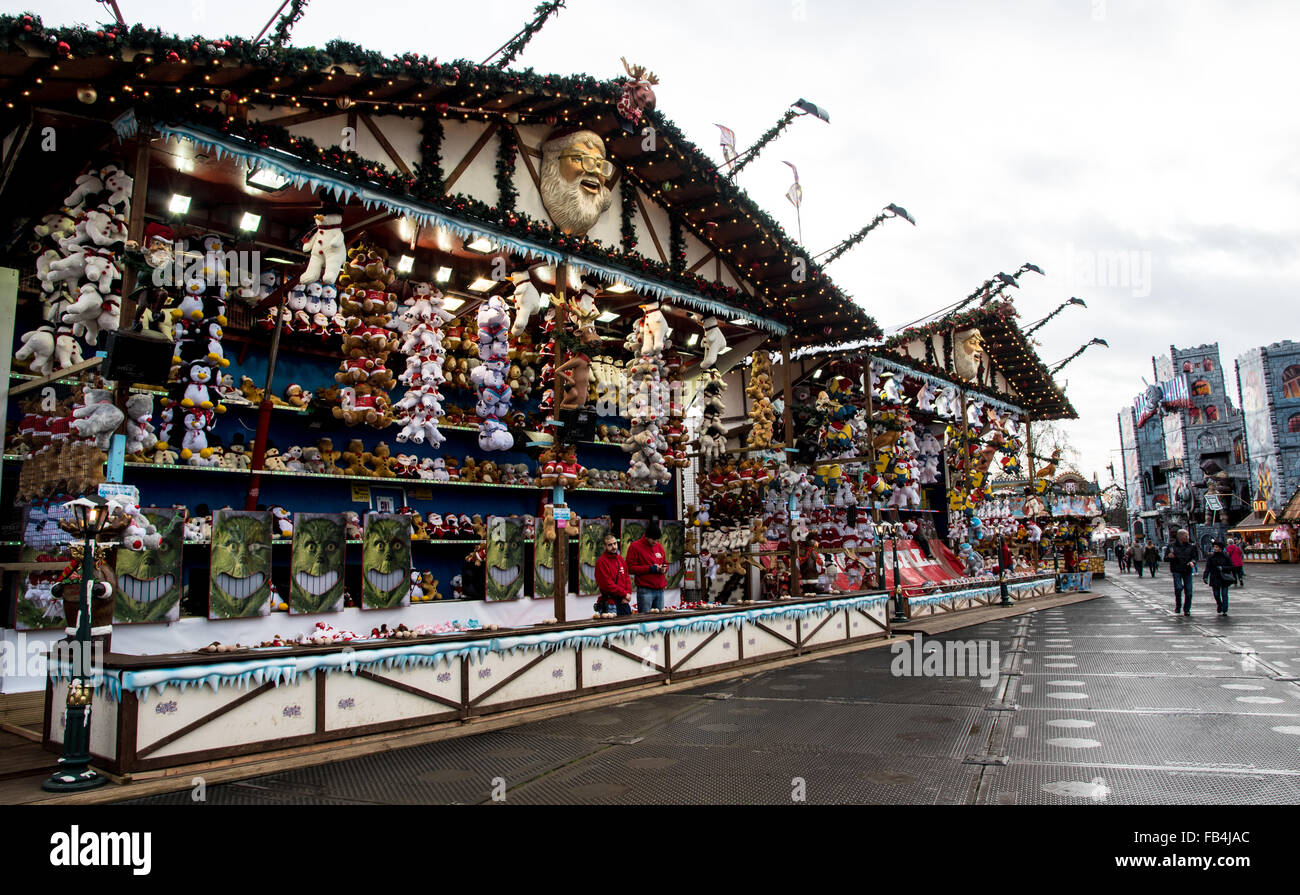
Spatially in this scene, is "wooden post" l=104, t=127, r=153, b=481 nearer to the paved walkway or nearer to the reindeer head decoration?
the paved walkway

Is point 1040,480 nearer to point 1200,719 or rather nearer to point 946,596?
point 946,596

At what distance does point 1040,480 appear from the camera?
990 inches

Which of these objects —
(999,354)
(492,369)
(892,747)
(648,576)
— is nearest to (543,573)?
(648,576)

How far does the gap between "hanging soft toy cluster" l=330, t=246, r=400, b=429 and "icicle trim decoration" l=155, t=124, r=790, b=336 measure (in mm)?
1027

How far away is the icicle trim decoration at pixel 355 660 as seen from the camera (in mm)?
5727

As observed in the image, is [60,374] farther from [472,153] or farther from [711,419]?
[711,419]

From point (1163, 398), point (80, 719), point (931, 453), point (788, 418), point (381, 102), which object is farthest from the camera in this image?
point (1163, 398)

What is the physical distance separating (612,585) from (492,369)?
348 cm

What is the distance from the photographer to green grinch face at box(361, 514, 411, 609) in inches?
454

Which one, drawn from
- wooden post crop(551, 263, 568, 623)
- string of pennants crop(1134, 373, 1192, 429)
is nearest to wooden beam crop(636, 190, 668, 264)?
wooden post crop(551, 263, 568, 623)

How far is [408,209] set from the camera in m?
9.44

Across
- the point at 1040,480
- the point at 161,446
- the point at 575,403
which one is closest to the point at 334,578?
the point at 161,446

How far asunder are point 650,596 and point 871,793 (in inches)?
239

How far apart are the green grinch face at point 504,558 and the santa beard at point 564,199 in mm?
5018
